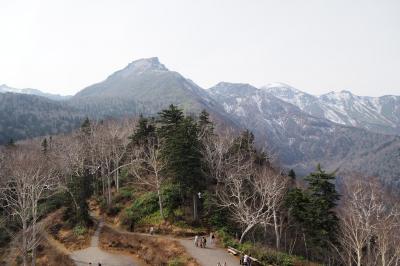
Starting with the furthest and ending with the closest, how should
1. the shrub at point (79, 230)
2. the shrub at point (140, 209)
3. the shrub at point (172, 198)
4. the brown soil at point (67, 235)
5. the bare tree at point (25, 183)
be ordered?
the shrub at point (140, 209) → the shrub at point (172, 198) → the shrub at point (79, 230) → the brown soil at point (67, 235) → the bare tree at point (25, 183)

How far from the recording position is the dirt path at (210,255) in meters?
34.1

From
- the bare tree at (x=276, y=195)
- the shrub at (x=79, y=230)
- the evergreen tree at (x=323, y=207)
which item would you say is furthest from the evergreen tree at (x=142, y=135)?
the evergreen tree at (x=323, y=207)

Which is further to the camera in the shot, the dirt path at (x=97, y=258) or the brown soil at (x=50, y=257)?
the brown soil at (x=50, y=257)

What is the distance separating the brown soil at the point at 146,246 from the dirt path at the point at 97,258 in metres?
1.06

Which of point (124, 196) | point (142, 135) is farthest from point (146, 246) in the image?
point (142, 135)

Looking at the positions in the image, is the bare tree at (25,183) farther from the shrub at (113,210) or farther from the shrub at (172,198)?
the shrub at (172,198)

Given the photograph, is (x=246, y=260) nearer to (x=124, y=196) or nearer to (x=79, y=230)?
(x=79, y=230)

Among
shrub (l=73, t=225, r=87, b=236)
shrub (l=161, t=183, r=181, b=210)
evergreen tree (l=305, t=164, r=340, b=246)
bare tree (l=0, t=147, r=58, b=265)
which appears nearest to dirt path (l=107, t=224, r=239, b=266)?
shrub (l=161, t=183, r=181, b=210)

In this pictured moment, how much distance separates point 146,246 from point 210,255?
28.6 ft

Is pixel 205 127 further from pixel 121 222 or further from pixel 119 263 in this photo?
pixel 119 263

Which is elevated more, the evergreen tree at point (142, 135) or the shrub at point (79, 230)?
the evergreen tree at point (142, 135)

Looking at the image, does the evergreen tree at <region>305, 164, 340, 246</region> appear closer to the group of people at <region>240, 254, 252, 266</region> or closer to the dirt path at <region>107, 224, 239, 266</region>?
the dirt path at <region>107, 224, 239, 266</region>

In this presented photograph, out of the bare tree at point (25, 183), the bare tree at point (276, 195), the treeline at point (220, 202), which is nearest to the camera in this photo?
the bare tree at point (25, 183)

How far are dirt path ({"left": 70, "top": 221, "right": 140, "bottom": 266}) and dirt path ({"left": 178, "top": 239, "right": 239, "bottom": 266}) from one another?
6.07m
